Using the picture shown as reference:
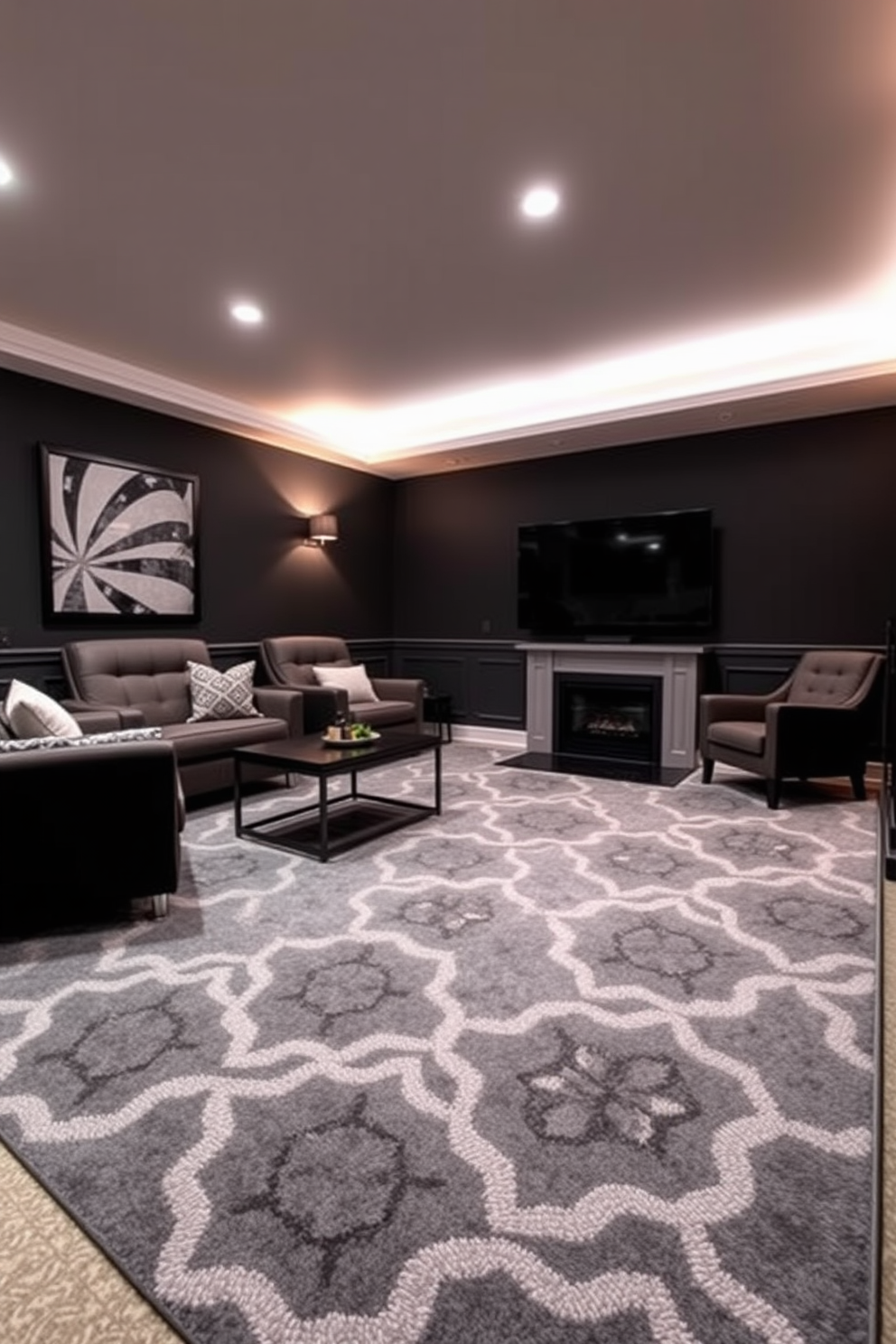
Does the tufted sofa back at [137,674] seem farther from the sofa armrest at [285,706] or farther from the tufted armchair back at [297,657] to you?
the tufted armchair back at [297,657]

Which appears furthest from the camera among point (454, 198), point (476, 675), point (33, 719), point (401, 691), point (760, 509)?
point (476, 675)

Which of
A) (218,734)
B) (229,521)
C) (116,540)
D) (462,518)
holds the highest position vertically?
(462,518)

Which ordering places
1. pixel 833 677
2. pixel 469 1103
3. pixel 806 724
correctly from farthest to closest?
pixel 833 677, pixel 806 724, pixel 469 1103

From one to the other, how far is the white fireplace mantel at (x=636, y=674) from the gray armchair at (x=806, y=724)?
1.72 feet

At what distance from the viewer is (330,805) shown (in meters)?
3.89

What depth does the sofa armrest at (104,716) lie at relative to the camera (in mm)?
3408

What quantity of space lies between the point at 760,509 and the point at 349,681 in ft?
10.9

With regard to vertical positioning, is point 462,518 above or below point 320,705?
above

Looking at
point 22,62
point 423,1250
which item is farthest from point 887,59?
point 423,1250

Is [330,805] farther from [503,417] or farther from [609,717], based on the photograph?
[503,417]

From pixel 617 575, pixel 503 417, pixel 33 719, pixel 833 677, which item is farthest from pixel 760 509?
pixel 33 719

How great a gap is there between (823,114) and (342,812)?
3.56 metres

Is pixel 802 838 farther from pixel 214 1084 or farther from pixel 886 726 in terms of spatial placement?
pixel 214 1084

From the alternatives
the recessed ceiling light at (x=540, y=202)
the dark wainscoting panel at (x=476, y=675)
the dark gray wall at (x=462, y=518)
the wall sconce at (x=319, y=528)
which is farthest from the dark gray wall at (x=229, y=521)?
the recessed ceiling light at (x=540, y=202)
